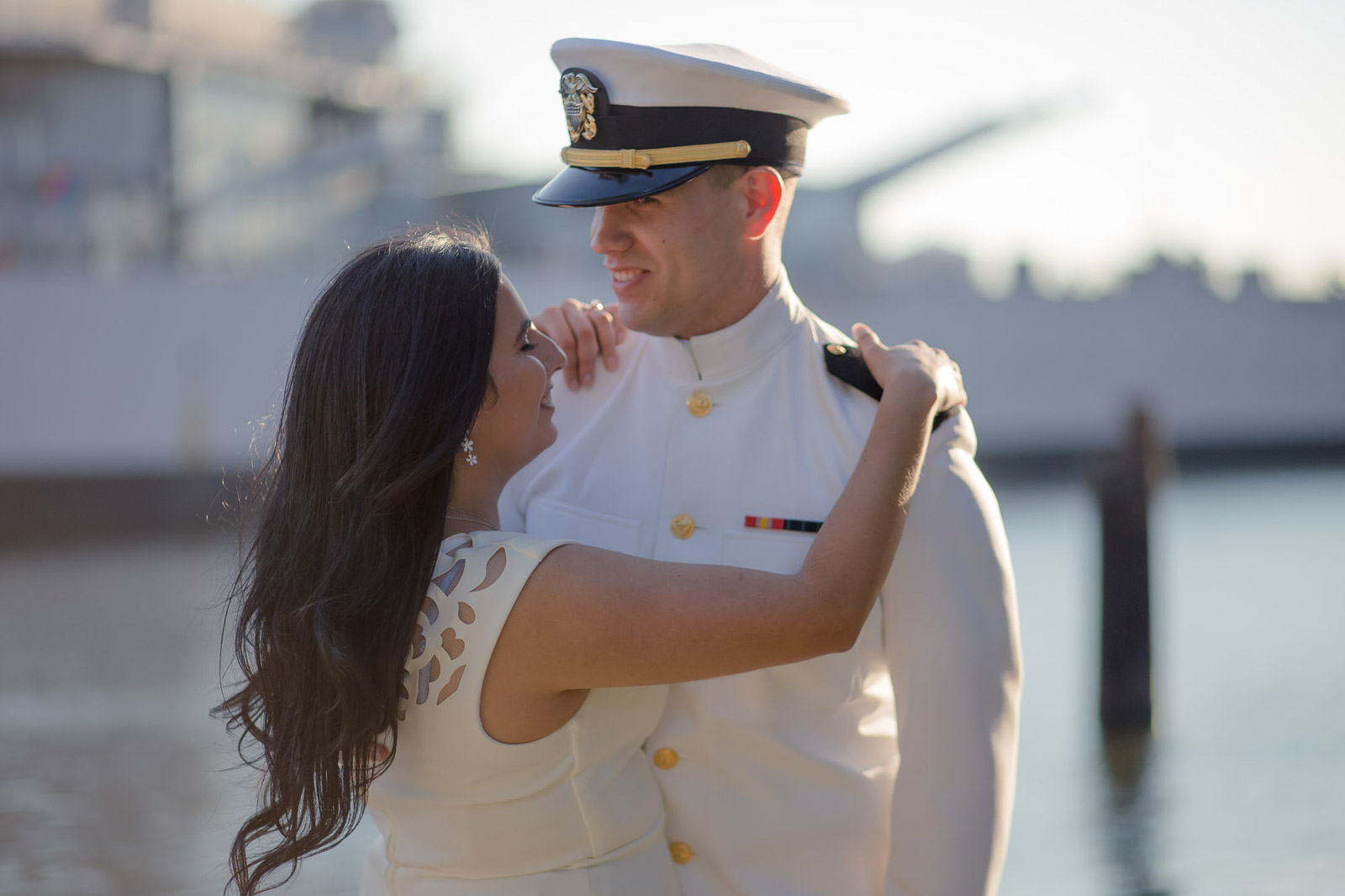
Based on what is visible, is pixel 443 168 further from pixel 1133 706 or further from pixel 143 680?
pixel 1133 706

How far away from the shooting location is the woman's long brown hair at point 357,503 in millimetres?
1544

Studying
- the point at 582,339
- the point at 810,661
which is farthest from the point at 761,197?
the point at 810,661

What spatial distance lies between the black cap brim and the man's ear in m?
0.09

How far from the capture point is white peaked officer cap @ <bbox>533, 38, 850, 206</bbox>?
190cm

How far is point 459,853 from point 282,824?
0.83 ft

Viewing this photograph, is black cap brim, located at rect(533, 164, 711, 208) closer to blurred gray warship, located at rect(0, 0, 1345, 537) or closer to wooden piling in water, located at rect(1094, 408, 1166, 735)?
wooden piling in water, located at rect(1094, 408, 1166, 735)

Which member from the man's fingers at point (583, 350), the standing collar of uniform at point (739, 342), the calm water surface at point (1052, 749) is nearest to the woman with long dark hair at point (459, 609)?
the standing collar of uniform at point (739, 342)

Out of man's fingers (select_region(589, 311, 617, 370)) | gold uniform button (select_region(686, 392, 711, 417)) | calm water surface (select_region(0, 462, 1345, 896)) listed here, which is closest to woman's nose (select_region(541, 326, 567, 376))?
gold uniform button (select_region(686, 392, 711, 417))

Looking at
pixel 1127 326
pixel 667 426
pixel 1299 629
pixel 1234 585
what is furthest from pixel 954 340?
pixel 667 426

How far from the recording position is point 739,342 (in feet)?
6.70

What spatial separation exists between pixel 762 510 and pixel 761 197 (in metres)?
0.49

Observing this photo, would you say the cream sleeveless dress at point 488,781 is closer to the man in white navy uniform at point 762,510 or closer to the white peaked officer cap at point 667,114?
the man in white navy uniform at point 762,510

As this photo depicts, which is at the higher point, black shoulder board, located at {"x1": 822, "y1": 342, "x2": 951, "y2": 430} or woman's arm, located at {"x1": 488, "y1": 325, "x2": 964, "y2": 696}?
black shoulder board, located at {"x1": 822, "y1": 342, "x2": 951, "y2": 430}

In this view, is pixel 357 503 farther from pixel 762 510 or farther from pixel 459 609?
pixel 762 510
